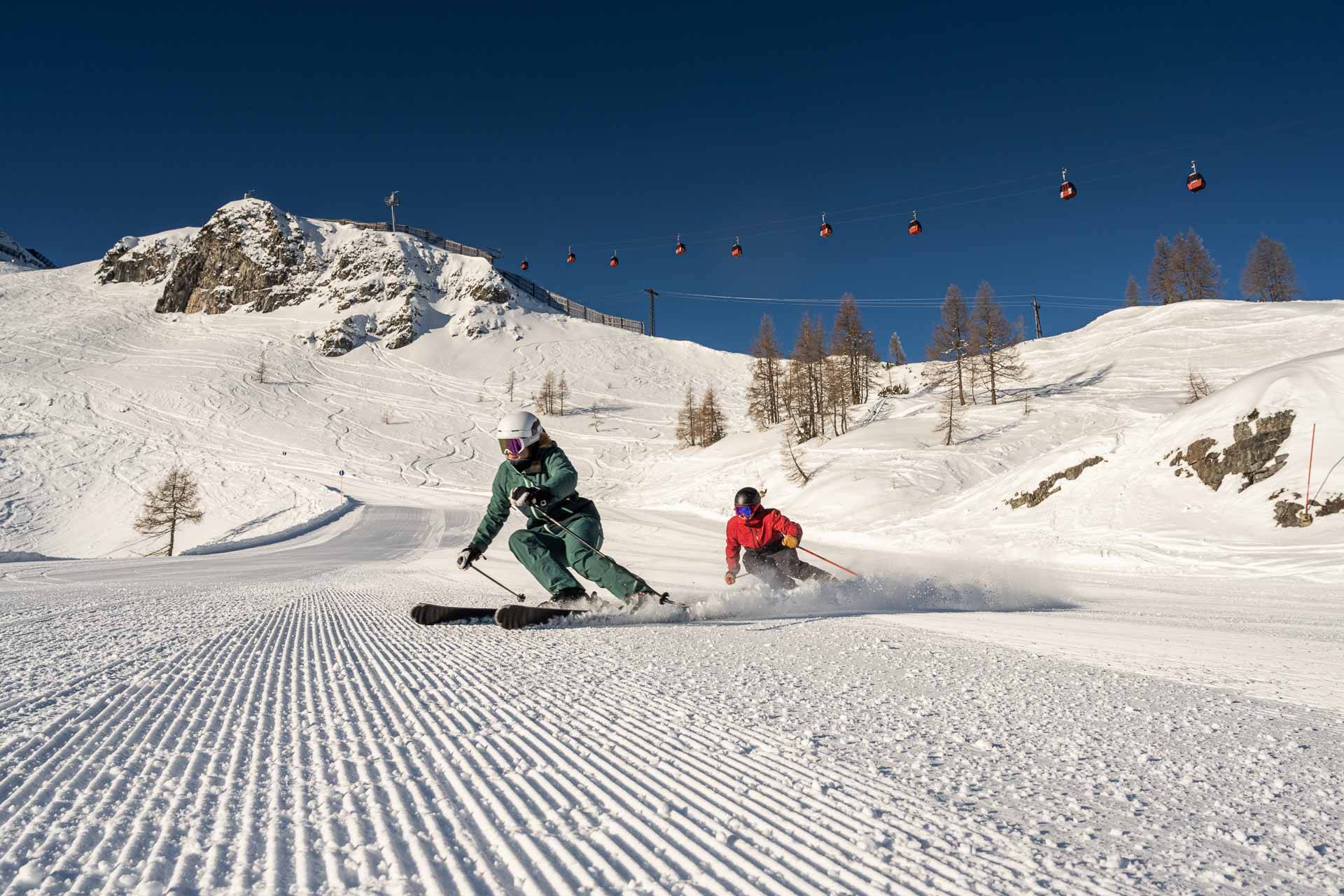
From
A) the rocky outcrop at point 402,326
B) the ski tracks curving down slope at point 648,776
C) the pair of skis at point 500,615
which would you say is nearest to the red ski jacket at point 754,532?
the pair of skis at point 500,615

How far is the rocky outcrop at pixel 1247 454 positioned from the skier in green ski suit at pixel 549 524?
480 inches

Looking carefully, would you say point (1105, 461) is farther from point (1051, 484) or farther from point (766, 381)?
point (766, 381)

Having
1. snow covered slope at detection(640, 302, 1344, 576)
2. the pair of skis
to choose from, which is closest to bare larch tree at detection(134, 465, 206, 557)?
snow covered slope at detection(640, 302, 1344, 576)

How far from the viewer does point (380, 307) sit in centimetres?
9419

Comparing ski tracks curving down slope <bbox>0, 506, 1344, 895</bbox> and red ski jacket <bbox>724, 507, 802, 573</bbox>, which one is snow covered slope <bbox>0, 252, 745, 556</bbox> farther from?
ski tracks curving down slope <bbox>0, 506, 1344, 895</bbox>

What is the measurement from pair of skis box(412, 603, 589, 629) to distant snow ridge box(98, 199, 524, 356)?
90.4 metres

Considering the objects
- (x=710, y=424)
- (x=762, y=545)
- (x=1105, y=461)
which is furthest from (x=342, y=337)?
(x=762, y=545)

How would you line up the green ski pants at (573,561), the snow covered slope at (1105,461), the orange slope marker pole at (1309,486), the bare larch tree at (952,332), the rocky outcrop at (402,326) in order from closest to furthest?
the green ski pants at (573,561) < the orange slope marker pole at (1309,486) < the snow covered slope at (1105,461) < the bare larch tree at (952,332) < the rocky outcrop at (402,326)

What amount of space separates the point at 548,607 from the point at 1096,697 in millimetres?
3471

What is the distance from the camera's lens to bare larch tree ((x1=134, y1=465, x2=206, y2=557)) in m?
32.3

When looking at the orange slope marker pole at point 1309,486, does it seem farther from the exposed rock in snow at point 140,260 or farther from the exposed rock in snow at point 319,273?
the exposed rock in snow at point 140,260

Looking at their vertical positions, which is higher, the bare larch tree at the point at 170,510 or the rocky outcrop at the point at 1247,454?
the rocky outcrop at the point at 1247,454

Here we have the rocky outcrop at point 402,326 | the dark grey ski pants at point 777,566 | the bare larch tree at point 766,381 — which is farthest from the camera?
the rocky outcrop at point 402,326

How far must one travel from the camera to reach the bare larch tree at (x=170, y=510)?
32.3m
